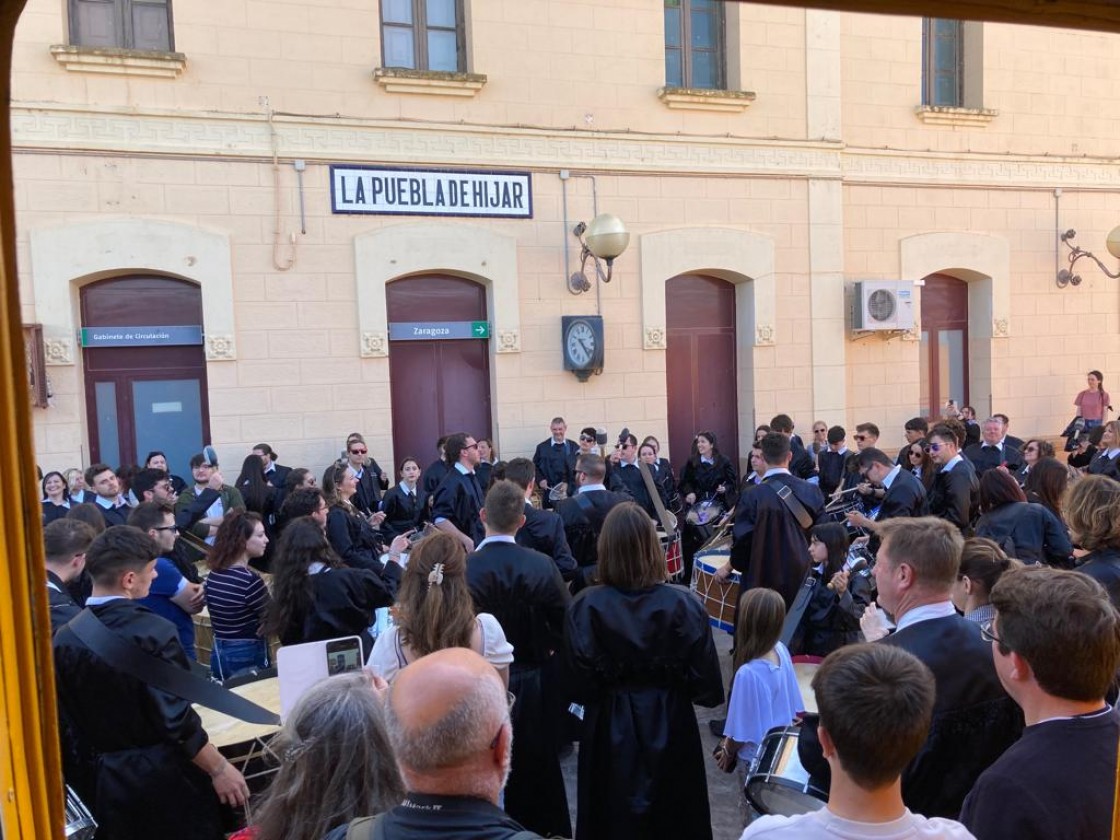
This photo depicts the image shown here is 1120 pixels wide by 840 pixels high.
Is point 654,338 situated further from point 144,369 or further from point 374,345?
point 144,369

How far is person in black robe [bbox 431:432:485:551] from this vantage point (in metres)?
7.41

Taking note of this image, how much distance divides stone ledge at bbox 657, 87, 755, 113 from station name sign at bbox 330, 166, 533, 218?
2.07 meters

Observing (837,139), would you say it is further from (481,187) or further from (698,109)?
(481,187)

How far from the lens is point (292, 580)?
4227 millimetres

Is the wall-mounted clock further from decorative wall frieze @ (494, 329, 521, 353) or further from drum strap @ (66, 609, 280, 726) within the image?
drum strap @ (66, 609, 280, 726)

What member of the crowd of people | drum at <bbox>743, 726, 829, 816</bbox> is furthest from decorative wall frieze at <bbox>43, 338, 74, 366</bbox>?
drum at <bbox>743, 726, 829, 816</bbox>

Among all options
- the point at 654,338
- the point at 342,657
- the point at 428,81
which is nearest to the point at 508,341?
the point at 654,338

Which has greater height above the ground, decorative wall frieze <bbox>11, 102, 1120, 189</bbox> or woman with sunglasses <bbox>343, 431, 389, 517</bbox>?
decorative wall frieze <bbox>11, 102, 1120, 189</bbox>

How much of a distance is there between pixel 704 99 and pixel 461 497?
632 cm

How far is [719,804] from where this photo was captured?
482cm

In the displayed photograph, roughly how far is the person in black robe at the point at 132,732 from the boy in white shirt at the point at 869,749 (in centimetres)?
221

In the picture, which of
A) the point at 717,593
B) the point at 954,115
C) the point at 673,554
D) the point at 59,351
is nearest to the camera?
the point at 717,593

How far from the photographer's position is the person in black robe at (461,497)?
7410mm

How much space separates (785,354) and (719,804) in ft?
25.2
